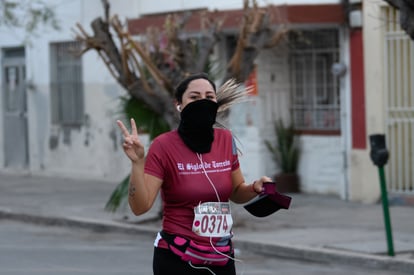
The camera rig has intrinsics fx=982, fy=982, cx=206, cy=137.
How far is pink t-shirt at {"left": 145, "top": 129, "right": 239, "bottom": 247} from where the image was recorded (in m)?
5.08

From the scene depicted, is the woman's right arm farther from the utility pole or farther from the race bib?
the utility pole

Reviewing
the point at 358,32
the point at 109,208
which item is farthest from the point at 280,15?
the point at 109,208

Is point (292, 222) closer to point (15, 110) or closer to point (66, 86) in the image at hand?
point (66, 86)

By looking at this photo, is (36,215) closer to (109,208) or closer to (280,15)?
(109,208)

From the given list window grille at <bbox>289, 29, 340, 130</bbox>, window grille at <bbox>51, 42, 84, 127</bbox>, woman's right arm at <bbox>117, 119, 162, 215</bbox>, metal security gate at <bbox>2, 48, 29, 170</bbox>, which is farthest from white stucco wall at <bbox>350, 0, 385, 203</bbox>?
woman's right arm at <bbox>117, 119, 162, 215</bbox>

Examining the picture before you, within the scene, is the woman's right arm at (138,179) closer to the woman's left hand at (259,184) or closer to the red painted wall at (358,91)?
the woman's left hand at (259,184)

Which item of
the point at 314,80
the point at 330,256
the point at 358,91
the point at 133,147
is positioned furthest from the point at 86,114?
the point at 133,147

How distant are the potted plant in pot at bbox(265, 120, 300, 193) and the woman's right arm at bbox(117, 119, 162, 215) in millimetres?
11697

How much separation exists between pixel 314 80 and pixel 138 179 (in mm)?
12072

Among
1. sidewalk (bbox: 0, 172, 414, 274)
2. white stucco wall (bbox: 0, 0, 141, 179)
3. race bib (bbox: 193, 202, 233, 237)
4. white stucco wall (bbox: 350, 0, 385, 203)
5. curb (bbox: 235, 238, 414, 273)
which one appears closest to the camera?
race bib (bbox: 193, 202, 233, 237)

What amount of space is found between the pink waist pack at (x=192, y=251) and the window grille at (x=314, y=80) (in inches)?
446

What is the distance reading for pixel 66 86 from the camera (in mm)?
20859

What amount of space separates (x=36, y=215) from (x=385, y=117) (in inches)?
220

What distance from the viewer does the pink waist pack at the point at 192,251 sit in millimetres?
5055
